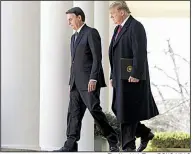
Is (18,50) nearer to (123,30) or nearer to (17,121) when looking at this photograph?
(17,121)

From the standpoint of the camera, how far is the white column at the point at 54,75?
25.5ft

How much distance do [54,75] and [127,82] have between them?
1.20 m

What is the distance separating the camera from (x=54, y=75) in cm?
777

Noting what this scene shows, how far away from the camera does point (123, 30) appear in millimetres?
7098

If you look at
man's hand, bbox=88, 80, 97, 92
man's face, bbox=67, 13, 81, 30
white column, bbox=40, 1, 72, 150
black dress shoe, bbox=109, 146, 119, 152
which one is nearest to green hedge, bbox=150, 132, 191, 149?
white column, bbox=40, 1, 72, 150

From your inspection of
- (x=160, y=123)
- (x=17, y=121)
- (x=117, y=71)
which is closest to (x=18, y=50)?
(x=17, y=121)

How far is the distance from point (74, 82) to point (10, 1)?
190 centimetres

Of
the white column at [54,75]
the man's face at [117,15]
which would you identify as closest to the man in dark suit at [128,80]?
the man's face at [117,15]

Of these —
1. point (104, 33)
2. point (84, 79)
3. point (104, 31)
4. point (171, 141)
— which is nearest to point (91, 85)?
point (84, 79)

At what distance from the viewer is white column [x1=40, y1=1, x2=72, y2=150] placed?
7758 mm

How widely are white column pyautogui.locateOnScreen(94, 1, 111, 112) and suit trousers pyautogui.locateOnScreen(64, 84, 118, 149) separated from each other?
0.82 metres

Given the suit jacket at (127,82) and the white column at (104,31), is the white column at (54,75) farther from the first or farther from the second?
the suit jacket at (127,82)

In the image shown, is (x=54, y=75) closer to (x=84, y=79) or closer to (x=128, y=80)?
(x=84, y=79)

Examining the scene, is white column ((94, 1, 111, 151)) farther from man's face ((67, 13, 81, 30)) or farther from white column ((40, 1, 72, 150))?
man's face ((67, 13, 81, 30))
